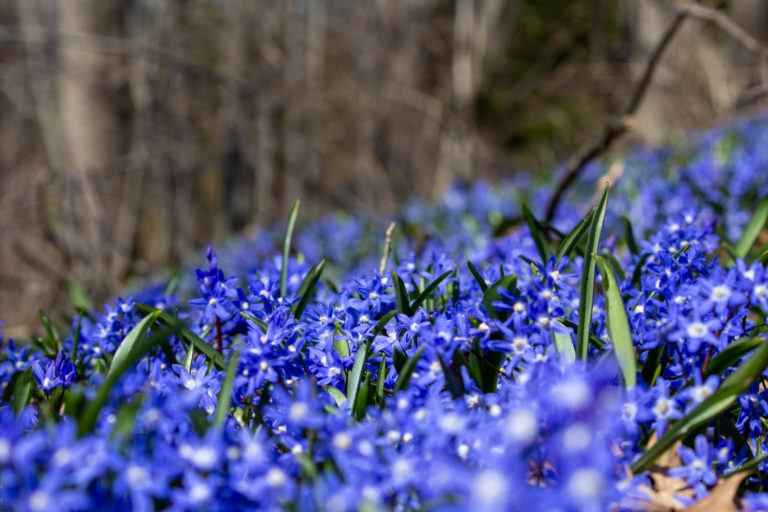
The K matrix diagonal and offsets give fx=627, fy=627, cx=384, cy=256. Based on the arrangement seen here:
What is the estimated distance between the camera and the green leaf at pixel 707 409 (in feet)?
3.58

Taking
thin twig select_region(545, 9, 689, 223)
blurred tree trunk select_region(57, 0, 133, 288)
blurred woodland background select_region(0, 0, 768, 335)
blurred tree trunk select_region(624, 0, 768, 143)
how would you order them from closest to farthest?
thin twig select_region(545, 9, 689, 223), blurred woodland background select_region(0, 0, 768, 335), blurred tree trunk select_region(57, 0, 133, 288), blurred tree trunk select_region(624, 0, 768, 143)

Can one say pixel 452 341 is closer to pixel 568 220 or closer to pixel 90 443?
pixel 90 443

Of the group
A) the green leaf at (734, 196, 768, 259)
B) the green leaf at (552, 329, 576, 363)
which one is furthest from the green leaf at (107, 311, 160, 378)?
the green leaf at (734, 196, 768, 259)

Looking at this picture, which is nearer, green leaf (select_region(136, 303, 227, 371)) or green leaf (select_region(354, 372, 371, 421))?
green leaf (select_region(354, 372, 371, 421))

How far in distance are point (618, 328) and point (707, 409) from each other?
0.81 ft

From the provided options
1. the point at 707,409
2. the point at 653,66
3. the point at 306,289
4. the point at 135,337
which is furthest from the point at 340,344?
the point at 653,66

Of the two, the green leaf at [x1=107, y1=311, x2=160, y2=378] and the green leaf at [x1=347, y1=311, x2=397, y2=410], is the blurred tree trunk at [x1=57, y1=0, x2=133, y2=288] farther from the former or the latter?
the green leaf at [x1=347, y1=311, x2=397, y2=410]

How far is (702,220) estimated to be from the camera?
219 centimetres

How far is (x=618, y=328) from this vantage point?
130 cm

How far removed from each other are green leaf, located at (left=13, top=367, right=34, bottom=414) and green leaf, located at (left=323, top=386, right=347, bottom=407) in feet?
2.12

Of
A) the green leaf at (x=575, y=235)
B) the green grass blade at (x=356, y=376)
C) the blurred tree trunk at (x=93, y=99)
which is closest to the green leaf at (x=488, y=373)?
the green grass blade at (x=356, y=376)

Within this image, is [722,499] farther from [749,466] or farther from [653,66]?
[653,66]

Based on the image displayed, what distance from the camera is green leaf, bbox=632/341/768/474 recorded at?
3.58 feet

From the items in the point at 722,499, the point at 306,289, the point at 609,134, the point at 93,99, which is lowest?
the point at 722,499
